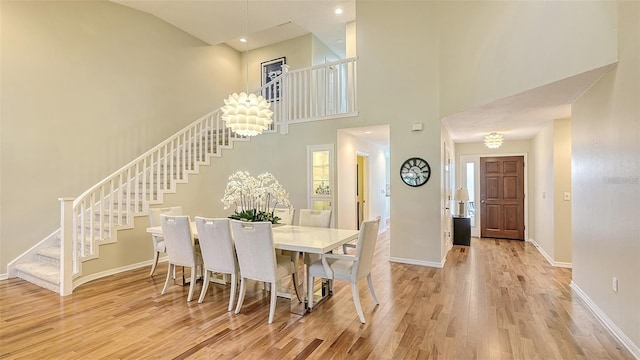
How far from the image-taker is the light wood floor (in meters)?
2.46

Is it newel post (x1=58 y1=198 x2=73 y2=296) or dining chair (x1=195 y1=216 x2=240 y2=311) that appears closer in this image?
dining chair (x1=195 y1=216 x2=240 y2=311)

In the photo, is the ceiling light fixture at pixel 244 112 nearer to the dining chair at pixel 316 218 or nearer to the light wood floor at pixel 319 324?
the dining chair at pixel 316 218

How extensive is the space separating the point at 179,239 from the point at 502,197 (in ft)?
22.8

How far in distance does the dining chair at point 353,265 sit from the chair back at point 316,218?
963 millimetres

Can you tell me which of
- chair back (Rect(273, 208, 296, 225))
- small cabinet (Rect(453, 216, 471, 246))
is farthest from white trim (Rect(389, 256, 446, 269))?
chair back (Rect(273, 208, 296, 225))

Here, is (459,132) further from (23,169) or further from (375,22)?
(23,169)

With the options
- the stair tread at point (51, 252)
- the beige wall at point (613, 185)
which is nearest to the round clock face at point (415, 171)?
the beige wall at point (613, 185)

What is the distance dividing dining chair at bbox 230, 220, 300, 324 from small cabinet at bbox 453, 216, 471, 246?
4.70m

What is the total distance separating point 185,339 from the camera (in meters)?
2.64

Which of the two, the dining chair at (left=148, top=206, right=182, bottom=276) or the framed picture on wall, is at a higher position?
the framed picture on wall

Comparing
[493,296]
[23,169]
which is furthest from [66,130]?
[493,296]

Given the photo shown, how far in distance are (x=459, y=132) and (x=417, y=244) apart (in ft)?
8.25

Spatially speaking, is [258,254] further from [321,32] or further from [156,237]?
[321,32]

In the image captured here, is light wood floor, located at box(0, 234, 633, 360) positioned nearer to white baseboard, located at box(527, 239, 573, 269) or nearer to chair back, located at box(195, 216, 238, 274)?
chair back, located at box(195, 216, 238, 274)
